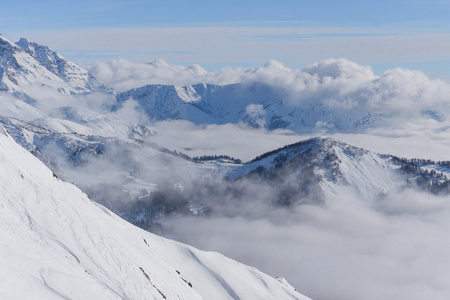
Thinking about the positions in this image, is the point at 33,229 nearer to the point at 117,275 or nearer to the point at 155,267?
the point at 117,275

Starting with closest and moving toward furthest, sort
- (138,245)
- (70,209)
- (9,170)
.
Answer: (9,170) < (70,209) < (138,245)

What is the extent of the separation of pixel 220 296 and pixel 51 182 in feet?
165

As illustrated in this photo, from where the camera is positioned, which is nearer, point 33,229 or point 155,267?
point 33,229

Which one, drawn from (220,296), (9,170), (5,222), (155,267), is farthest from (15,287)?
(220,296)

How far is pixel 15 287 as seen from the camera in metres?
33.4

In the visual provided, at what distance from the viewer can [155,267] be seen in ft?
234

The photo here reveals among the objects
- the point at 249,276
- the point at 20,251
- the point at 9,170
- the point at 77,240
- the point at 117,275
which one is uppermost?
the point at 9,170

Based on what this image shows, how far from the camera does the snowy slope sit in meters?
37.6

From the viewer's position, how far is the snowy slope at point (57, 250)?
123 feet

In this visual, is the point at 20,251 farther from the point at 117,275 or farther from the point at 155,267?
the point at 155,267

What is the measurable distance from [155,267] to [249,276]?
4892cm

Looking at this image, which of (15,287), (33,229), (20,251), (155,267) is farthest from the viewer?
(155,267)

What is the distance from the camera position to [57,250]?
4791cm

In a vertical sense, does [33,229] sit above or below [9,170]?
below
